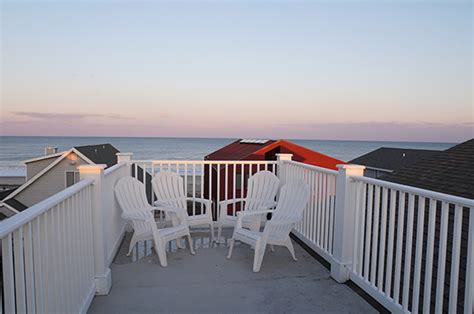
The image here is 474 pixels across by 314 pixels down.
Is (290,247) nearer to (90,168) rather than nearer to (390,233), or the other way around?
(390,233)

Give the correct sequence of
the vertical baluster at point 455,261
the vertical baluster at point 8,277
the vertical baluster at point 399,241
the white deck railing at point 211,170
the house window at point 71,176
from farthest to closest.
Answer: the house window at point 71,176, the white deck railing at point 211,170, the vertical baluster at point 399,241, the vertical baluster at point 455,261, the vertical baluster at point 8,277

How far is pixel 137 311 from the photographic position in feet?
8.93

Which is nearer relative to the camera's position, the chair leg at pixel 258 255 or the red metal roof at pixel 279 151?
the chair leg at pixel 258 255

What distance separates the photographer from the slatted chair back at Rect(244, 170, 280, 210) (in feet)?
15.4

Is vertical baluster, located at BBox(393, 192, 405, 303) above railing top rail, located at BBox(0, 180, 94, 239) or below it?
below

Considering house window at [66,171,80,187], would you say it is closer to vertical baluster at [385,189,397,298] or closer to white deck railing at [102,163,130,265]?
white deck railing at [102,163,130,265]

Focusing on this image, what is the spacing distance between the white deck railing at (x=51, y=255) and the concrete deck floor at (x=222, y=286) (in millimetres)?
497

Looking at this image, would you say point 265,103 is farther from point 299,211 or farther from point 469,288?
point 469,288

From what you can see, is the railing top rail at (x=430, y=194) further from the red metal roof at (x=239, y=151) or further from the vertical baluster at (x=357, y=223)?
the red metal roof at (x=239, y=151)

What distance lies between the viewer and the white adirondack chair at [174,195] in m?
4.43

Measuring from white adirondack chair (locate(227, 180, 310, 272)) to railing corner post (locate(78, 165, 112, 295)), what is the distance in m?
1.41

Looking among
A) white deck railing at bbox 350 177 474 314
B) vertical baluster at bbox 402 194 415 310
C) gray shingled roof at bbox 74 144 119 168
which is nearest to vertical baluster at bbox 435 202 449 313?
white deck railing at bbox 350 177 474 314

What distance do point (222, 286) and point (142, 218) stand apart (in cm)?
115

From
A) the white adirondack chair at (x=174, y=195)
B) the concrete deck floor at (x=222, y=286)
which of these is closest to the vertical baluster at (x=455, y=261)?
the concrete deck floor at (x=222, y=286)
